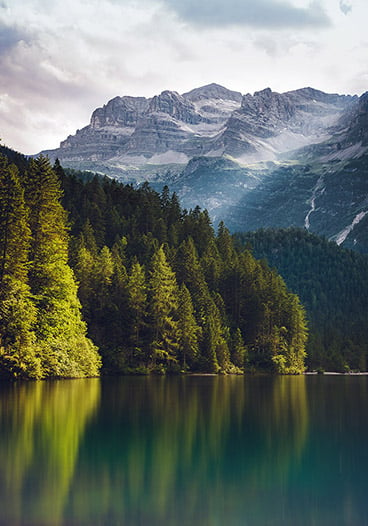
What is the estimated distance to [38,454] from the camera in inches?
912

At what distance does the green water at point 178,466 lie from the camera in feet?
54.6

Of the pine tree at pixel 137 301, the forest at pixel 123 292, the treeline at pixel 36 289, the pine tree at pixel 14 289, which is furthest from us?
the pine tree at pixel 137 301

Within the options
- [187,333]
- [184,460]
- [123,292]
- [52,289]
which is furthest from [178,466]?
[187,333]

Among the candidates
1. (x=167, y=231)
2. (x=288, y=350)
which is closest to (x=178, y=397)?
(x=288, y=350)

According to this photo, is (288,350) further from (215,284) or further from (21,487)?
(21,487)

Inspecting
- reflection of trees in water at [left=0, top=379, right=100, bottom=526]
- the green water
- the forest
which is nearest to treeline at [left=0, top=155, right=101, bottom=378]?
the forest

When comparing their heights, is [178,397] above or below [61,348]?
below

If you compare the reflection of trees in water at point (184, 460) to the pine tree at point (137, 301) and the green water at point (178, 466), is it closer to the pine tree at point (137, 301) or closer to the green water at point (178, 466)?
the green water at point (178, 466)

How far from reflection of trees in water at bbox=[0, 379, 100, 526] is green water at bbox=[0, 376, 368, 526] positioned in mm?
45

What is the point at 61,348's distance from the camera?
70125mm

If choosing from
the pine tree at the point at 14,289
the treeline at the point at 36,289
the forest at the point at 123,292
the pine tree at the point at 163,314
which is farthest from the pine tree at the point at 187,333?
the pine tree at the point at 14,289

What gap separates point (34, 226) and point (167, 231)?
57.9 meters

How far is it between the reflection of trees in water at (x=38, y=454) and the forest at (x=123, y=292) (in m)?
25.3

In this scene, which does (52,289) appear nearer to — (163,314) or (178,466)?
(163,314)
